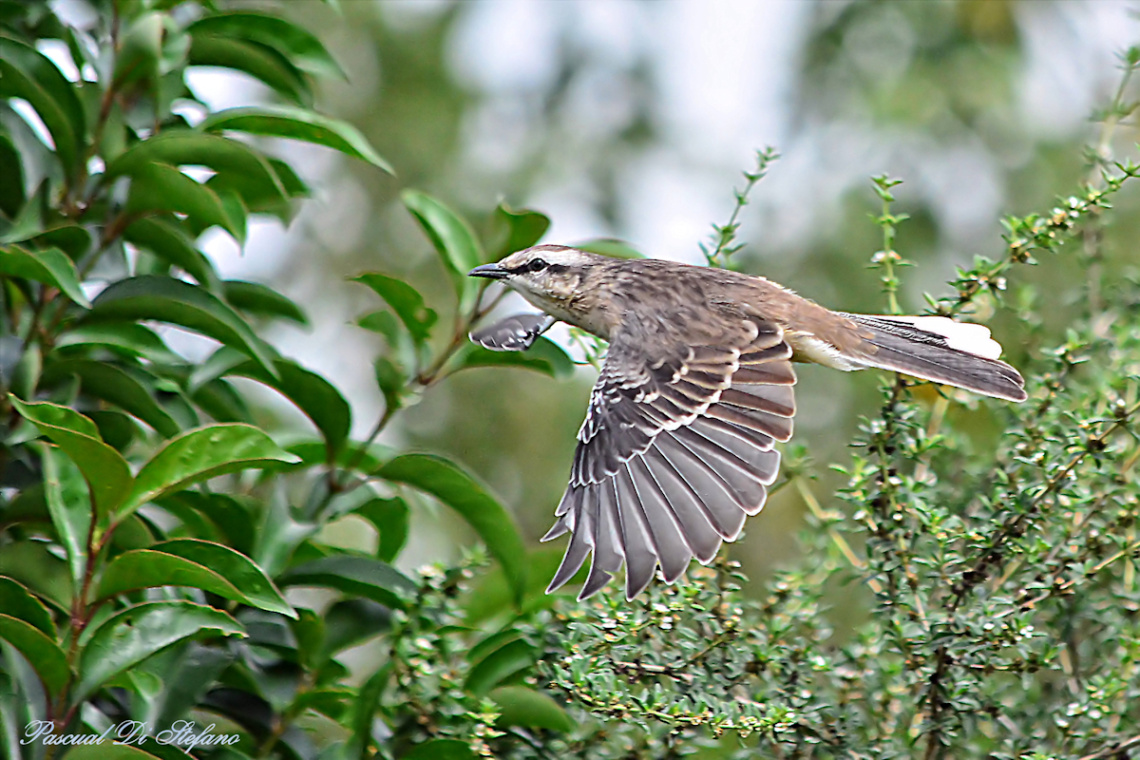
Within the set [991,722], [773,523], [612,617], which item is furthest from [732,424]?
[773,523]

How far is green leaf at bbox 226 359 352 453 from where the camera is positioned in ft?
8.11

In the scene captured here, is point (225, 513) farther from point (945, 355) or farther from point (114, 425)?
point (945, 355)

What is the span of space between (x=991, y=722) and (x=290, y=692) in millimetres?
1402

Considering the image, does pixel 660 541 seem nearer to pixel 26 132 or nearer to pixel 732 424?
pixel 732 424

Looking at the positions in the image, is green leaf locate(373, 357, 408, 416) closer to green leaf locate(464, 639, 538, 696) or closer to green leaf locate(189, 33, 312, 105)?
green leaf locate(464, 639, 538, 696)

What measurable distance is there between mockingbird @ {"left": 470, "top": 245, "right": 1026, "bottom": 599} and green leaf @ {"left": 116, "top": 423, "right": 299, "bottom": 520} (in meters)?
0.69

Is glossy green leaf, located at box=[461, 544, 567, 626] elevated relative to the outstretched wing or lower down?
lower down

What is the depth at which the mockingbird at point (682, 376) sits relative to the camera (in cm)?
245

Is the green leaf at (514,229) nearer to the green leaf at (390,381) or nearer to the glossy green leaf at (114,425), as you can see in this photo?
the green leaf at (390,381)

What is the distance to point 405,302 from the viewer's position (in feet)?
8.32

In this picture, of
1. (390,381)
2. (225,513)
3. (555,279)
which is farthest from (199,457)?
(555,279)

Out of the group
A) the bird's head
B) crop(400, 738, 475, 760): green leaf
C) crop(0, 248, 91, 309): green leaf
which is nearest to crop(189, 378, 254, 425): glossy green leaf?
crop(0, 248, 91, 309): green leaf

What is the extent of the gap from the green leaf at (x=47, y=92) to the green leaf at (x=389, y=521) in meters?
0.98

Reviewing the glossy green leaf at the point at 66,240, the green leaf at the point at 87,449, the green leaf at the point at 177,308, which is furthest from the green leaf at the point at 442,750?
the glossy green leaf at the point at 66,240
